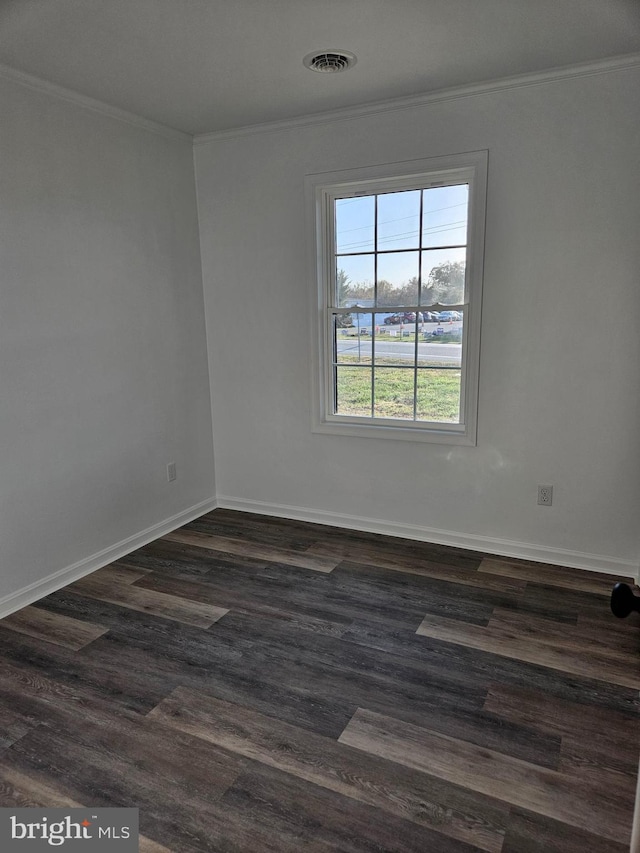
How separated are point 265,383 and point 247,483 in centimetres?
76

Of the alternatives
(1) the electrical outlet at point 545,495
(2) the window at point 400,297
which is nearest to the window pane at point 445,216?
(2) the window at point 400,297

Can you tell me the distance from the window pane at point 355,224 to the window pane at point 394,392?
2.48 ft

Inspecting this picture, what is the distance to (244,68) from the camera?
2643 millimetres

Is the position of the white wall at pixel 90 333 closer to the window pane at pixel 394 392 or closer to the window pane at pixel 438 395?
the window pane at pixel 394 392

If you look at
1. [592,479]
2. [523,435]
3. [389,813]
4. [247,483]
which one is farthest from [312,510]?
[389,813]

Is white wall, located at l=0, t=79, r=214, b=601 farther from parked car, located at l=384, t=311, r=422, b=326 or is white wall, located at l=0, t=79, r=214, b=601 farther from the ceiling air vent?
parked car, located at l=384, t=311, r=422, b=326

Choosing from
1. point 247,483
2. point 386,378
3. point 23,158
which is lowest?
point 247,483

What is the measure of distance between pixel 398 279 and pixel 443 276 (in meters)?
0.27

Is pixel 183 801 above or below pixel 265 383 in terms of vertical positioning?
below

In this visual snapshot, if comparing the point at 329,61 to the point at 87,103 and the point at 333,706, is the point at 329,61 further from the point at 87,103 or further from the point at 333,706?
the point at 333,706

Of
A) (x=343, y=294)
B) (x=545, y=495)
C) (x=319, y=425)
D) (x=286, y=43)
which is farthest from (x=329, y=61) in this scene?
(x=545, y=495)

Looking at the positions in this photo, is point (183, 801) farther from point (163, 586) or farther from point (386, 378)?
point (386, 378)

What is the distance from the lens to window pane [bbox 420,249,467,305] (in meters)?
3.23

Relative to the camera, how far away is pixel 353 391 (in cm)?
368
